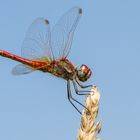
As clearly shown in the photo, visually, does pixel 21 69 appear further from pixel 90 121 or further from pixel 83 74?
pixel 90 121

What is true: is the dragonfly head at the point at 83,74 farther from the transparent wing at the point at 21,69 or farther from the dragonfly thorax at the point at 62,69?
the transparent wing at the point at 21,69

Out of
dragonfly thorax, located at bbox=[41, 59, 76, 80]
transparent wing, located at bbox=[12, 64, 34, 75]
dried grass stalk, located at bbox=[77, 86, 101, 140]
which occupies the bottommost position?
dried grass stalk, located at bbox=[77, 86, 101, 140]

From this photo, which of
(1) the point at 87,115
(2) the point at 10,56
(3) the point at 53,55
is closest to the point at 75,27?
(3) the point at 53,55

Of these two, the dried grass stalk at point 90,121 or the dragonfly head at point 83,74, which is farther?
the dragonfly head at point 83,74

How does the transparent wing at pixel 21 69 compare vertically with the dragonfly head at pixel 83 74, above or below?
below

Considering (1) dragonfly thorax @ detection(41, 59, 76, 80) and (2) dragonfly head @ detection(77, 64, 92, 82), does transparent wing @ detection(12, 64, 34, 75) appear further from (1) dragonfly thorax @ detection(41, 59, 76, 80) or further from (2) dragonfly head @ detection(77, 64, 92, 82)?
(2) dragonfly head @ detection(77, 64, 92, 82)

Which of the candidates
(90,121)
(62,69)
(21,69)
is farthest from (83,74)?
(90,121)
